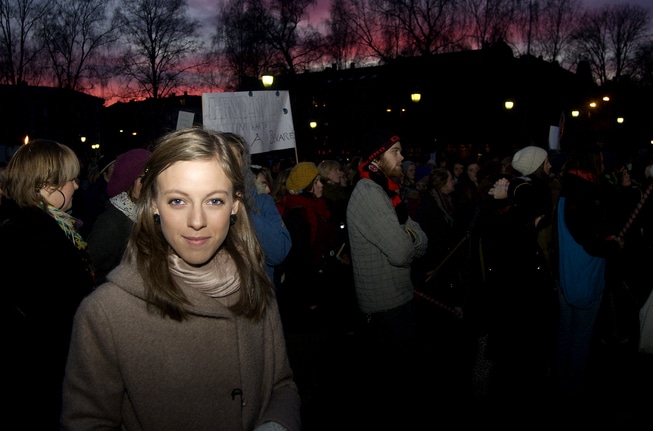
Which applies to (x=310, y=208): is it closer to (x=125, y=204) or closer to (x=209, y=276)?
(x=125, y=204)

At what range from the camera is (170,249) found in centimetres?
194

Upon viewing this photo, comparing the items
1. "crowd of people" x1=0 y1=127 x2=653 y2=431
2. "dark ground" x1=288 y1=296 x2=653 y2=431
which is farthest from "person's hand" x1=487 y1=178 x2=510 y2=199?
"dark ground" x1=288 y1=296 x2=653 y2=431

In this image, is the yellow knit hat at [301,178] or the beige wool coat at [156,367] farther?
the yellow knit hat at [301,178]

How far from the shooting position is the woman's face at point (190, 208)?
1831 mm

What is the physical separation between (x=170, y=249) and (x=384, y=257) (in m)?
2.45

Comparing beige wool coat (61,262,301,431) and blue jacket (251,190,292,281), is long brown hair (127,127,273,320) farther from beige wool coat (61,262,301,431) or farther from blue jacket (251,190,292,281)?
blue jacket (251,190,292,281)

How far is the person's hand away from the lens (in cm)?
450

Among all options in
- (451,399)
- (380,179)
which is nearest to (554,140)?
(451,399)

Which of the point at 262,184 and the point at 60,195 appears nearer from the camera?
the point at 60,195

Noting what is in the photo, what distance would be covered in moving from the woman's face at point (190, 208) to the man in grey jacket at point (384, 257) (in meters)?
2.22

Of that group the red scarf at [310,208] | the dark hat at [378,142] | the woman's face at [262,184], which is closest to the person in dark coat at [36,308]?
the woman's face at [262,184]

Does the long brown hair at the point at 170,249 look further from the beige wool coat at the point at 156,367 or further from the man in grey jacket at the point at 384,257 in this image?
the man in grey jacket at the point at 384,257

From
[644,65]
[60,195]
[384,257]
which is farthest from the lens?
[644,65]

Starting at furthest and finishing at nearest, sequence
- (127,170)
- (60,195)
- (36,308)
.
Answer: (127,170) → (60,195) → (36,308)
